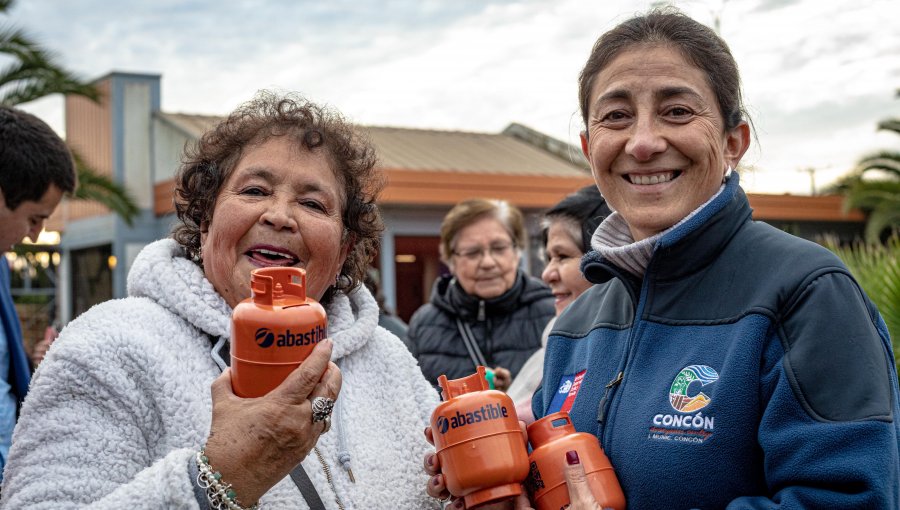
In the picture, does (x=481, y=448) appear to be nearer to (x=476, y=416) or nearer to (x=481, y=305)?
(x=476, y=416)

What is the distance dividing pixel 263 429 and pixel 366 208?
0.95 meters

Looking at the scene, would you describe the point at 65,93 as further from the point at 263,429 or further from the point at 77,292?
the point at 263,429

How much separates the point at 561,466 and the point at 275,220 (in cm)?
91

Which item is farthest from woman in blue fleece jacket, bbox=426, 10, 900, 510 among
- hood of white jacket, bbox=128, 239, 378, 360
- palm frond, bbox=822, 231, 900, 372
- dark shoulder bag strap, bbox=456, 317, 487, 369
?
palm frond, bbox=822, 231, 900, 372

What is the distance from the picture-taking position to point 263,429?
1.60 metres

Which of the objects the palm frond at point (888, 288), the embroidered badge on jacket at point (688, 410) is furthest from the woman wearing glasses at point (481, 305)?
the palm frond at point (888, 288)

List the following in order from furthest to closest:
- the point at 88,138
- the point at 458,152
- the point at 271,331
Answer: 1. the point at 88,138
2. the point at 458,152
3. the point at 271,331

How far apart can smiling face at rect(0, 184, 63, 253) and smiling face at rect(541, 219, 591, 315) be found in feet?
6.88

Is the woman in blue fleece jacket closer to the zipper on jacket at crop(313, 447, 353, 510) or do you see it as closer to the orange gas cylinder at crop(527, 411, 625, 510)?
the orange gas cylinder at crop(527, 411, 625, 510)

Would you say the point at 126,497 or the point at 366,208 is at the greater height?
the point at 366,208

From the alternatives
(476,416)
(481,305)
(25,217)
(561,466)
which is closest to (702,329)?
(561,466)

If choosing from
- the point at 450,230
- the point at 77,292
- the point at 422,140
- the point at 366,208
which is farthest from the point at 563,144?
the point at 366,208

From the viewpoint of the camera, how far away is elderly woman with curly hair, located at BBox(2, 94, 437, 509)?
1.65 metres

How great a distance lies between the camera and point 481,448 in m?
1.85
